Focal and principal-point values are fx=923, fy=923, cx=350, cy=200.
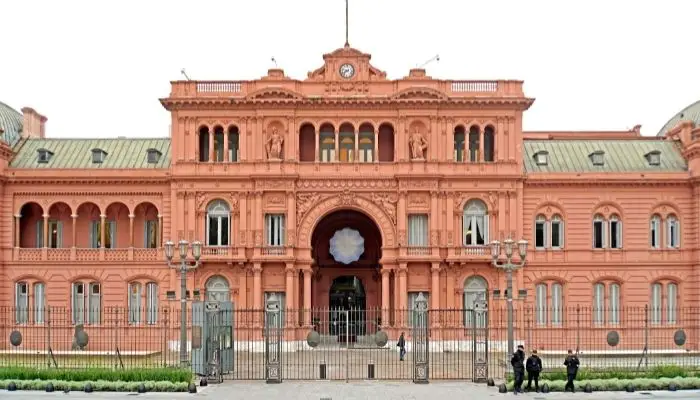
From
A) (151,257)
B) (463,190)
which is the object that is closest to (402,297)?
(463,190)

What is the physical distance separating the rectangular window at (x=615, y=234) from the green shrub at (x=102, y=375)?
35.0 m

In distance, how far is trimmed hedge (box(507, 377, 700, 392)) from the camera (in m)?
37.6

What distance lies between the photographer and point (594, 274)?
2457 inches

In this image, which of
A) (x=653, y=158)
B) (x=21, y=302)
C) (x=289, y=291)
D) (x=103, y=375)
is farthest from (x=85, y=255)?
→ (x=653, y=158)

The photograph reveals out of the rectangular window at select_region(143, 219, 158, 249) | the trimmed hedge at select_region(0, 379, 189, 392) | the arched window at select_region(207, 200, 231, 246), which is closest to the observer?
the trimmed hedge at select_region(0, 379, 189, 392)

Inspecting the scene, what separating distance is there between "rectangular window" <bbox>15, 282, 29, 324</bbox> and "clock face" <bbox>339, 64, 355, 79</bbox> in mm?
25953

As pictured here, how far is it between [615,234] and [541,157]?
24.3 ft

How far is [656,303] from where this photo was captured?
205 ft

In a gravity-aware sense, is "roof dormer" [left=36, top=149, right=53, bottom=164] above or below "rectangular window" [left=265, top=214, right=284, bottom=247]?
above

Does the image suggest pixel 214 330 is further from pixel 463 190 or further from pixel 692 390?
pixel 463 190

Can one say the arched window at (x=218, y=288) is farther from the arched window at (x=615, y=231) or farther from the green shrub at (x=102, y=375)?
the arched window at (x=615, y=231)

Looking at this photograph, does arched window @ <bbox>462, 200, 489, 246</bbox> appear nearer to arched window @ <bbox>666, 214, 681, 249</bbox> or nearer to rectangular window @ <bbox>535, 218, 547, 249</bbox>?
rectangular window @ <bbox>535, 218, 547, 249</bbox>

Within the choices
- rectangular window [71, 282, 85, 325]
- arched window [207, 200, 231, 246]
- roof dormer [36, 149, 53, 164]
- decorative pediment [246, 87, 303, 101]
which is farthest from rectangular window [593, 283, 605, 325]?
roof dormer [36, 149, 53, 164]

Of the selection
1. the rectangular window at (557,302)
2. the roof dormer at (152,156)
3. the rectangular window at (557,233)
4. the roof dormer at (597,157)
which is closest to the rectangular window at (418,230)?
the rectangular window at (557,233)
